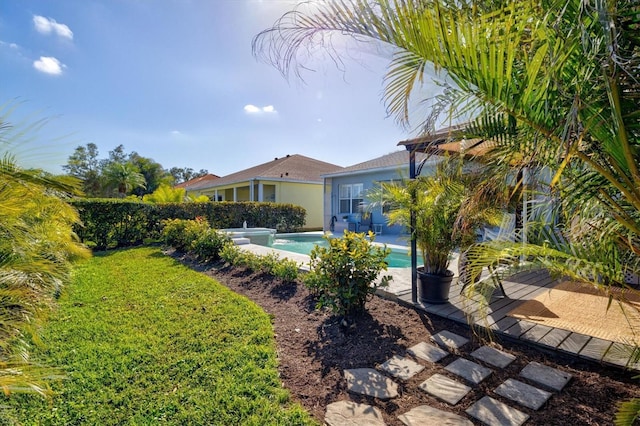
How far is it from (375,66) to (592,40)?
118 centimetres

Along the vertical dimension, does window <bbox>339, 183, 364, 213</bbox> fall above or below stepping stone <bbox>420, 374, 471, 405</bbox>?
above

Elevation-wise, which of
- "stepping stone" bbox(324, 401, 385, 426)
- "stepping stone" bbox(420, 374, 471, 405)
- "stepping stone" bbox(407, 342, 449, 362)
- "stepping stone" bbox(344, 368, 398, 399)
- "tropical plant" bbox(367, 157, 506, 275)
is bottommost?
"stepping stone" bbox(324, 401, 385, 426)

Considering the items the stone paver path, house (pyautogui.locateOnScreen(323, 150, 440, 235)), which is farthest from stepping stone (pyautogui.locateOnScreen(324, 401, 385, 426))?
house (pyautogui.locateOnScreen(323, 150, 440, 235))

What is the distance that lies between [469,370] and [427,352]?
463 millimetres

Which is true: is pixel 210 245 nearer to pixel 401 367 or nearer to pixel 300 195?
pixel 401 367

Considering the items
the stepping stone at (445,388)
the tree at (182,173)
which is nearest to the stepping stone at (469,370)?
the stepping stone at (445,388)

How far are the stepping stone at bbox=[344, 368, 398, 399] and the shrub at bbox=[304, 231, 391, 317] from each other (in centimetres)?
106

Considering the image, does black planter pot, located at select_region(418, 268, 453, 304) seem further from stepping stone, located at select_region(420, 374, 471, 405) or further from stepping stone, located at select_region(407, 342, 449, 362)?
stepping stone, located at select_region(420, 374, 471, 405)

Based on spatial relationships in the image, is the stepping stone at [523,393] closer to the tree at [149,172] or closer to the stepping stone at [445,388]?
the stepping stone at [445,388]

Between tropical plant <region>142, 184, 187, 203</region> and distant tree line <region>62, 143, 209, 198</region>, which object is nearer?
tropical plant <region>142, 184, 187, 203</region>

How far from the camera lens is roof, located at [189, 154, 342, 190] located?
20.7m

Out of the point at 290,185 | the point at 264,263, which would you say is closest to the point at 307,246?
the point at 264,263

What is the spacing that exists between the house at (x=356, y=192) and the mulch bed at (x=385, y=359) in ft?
35.3

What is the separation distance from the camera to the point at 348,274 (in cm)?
409
